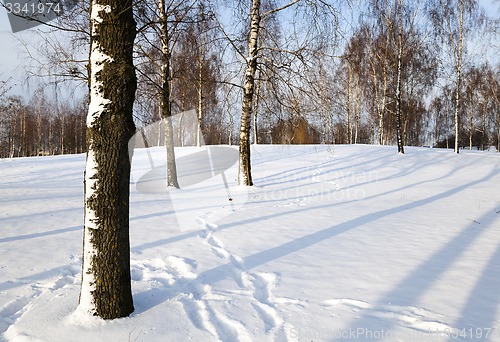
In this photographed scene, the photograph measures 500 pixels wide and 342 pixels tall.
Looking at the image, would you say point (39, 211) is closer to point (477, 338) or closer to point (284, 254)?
point (284, 254)

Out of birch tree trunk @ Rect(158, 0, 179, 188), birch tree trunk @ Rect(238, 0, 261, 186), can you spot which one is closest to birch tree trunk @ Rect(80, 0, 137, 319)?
birch tree trunk @ Rect(158, 0, 179, 188)

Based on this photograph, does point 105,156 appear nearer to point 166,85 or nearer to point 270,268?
point 270,268

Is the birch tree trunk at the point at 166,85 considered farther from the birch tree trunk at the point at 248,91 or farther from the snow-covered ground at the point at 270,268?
the birch tree trunk at the point at 248,91

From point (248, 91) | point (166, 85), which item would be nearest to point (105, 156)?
point (248, 91)

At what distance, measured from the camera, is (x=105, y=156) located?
89.0 inches

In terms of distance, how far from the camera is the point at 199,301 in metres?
2.61

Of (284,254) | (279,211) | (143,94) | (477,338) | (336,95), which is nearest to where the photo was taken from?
(477,338)

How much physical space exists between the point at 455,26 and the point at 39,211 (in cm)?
2246

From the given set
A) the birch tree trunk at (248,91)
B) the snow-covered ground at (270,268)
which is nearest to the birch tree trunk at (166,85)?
the snow-covered ground at (270,268)

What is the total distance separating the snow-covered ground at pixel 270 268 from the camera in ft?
7.28

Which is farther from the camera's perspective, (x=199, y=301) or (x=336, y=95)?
(x=336, y=95)

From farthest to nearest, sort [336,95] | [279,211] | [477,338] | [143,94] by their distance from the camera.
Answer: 1. [143,94]
2. [336,95]
3. [279,211]
4. [477,338]

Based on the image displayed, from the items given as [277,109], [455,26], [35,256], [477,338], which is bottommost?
[477,338]

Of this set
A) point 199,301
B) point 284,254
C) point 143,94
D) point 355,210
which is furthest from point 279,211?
point 143,94
